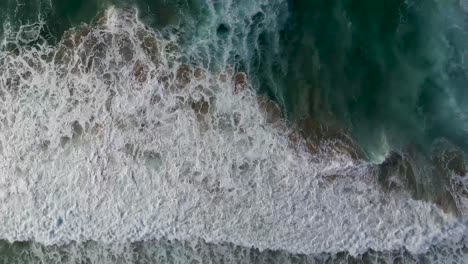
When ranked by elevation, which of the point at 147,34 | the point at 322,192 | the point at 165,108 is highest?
the point at 147,34

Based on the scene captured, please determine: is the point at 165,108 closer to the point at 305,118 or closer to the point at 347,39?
the point at 305,118

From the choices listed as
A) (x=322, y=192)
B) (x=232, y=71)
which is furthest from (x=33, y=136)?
(x=322, y=192)

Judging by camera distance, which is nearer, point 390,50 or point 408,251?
point 408,251

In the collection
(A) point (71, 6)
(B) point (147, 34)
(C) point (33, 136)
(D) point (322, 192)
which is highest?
(A) point (71, 6)

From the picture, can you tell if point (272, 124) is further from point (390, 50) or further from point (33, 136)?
point (33, 136)

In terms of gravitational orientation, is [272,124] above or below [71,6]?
below

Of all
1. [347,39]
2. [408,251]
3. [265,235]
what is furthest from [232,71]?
[408,251]
